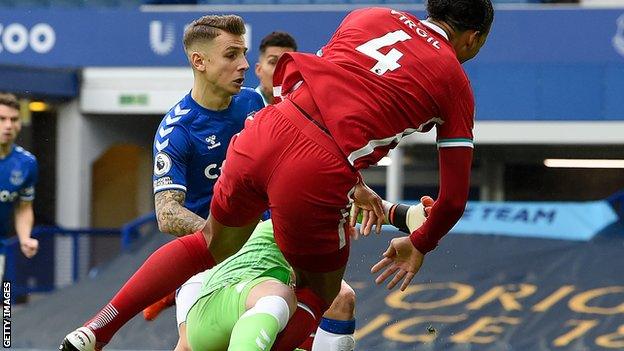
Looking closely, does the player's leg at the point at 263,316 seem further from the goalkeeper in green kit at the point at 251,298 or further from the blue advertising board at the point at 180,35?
the blue advertising board at the point at 180,35

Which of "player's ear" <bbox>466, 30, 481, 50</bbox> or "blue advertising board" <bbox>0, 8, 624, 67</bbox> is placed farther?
"blue advertising board" <bbox>0, 8, 624, 67</bbox>

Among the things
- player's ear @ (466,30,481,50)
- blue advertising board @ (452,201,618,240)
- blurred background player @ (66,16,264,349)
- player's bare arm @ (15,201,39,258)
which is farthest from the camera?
blue advertising board @ (452,201,618,240)

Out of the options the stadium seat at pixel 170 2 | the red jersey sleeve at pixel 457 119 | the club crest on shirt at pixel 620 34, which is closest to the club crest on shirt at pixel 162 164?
the red jersey sleeve at pixel 457 119

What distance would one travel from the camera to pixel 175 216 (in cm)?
626

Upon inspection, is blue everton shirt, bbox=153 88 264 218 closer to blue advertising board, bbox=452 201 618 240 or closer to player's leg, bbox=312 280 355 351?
player's leg, bbox=312 280 355 351

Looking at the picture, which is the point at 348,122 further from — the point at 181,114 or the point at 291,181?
the point at 181,114

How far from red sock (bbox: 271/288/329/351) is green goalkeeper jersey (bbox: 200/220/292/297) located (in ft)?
0.59

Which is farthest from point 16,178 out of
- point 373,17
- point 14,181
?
point 373,17

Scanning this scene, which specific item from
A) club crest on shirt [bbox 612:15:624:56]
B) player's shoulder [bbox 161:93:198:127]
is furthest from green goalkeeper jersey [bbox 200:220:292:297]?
club crest on shirt [bbox 612:15:624:56]

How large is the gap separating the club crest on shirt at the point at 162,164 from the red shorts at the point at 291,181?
940mm

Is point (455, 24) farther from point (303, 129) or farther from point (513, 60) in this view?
point (513, 60)

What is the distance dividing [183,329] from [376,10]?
6.33 feet

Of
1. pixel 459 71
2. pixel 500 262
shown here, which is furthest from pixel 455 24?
pixel 500 262

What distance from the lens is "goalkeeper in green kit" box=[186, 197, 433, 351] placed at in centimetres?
543
